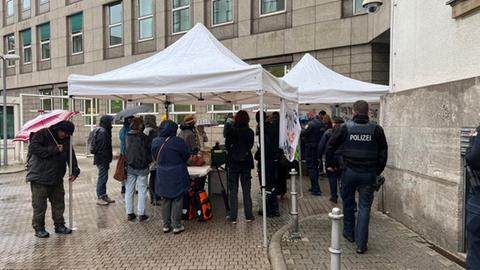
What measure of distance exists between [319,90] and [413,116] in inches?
143

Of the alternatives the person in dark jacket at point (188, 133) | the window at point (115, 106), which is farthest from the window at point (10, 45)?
the person in dark jacket at point (188, 133)

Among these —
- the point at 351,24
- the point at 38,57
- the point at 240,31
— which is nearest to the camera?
the point at 351,24

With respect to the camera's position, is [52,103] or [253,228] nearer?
[253,228]

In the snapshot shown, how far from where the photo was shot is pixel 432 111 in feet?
17.8

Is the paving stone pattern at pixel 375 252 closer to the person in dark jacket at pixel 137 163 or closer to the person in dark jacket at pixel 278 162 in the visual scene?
the person in dark jacket at pixel 278 162

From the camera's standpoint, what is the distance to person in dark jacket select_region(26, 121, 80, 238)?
5785 mm

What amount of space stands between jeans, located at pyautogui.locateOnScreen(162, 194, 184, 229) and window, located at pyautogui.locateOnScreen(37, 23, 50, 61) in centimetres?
2553

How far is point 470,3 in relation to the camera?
4656 mm

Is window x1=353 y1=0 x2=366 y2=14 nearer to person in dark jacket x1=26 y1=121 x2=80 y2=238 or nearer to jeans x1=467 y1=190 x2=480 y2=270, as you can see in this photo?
person in dark jacket x1=26 y1=121 x2=80 y2=238

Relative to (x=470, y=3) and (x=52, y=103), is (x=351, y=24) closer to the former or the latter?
(x=470, y=3)


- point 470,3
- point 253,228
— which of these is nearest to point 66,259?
point 253,228

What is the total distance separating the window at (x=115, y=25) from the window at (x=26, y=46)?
9202 millimetres

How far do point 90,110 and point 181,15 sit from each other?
8613 mm

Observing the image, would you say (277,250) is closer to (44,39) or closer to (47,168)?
(47,168)
